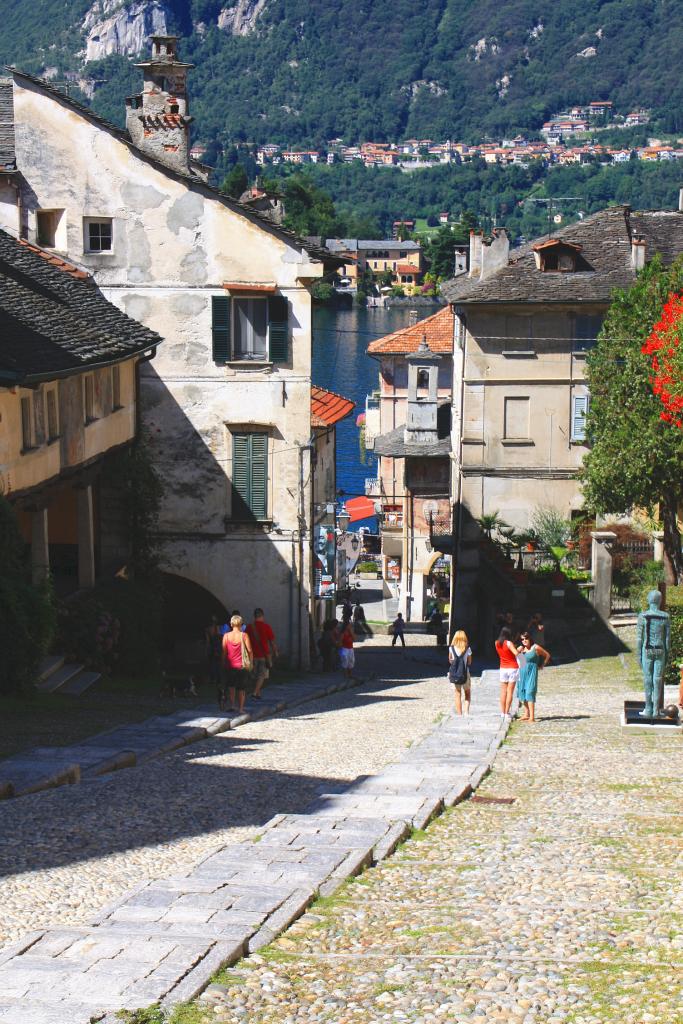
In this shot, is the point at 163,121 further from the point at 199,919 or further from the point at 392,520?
the point at 392,520

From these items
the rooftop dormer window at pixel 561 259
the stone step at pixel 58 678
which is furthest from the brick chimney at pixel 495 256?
the stone step at pixel 58 678

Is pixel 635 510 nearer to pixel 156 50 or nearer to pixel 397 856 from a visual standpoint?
pixel 156 50

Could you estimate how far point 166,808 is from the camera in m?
15.5

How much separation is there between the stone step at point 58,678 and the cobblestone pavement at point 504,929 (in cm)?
960

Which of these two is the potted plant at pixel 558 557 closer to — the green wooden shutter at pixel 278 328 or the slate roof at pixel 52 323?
the green wooden shutter at pixel 278 328

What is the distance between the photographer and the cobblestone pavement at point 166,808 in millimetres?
11711

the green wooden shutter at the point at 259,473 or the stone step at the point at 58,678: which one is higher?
the green wooden shutter at the point at 259,473

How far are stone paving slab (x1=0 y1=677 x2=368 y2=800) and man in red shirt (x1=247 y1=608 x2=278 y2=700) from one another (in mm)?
442

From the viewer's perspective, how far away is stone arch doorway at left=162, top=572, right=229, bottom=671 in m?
35.1

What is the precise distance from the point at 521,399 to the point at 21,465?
892 inches

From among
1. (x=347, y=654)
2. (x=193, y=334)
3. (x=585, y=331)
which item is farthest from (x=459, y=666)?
(x=585, y=331)

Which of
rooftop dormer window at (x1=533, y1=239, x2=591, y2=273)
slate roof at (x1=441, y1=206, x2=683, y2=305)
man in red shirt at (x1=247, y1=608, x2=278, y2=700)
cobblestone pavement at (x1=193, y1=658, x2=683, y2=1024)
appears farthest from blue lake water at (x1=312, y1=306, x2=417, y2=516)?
cobblestone pavement at (x1=193, y1=658, x2=683, y2=1024)

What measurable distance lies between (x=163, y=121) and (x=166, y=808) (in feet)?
73.7

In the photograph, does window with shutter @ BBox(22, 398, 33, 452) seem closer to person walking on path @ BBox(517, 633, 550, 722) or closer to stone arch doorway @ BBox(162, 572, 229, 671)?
person walking on path @ BBox(517, 633, 550, 722)
